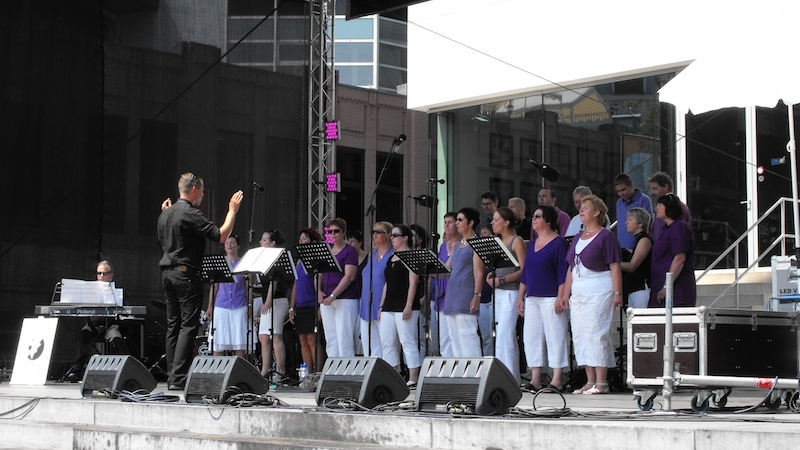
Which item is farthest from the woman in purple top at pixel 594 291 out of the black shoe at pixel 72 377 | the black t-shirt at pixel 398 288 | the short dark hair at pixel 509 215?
the black shoe at pixel 72 377

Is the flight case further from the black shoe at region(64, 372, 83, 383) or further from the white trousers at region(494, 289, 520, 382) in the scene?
the black shoe at region(64, 372, 83, 383)

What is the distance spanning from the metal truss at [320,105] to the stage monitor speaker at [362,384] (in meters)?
7.82

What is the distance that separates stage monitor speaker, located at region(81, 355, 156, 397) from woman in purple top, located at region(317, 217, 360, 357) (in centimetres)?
314

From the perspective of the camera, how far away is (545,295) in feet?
31.7

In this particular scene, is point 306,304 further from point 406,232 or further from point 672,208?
point 672,208

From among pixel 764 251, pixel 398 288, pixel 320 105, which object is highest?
pixel 320 105

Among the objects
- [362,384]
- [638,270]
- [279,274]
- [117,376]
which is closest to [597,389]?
[638,270]

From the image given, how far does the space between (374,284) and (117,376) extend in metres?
3.67

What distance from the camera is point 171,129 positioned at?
14.2m

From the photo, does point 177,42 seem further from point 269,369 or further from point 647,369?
point 647,369

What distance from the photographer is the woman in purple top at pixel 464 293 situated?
10234 millimetres

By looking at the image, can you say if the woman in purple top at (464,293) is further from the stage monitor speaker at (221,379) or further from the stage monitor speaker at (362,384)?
the stage monitor speaker at (362,384)

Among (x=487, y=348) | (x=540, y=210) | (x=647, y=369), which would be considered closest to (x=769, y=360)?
(x=647, y=369)

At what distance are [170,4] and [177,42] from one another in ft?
1.62
